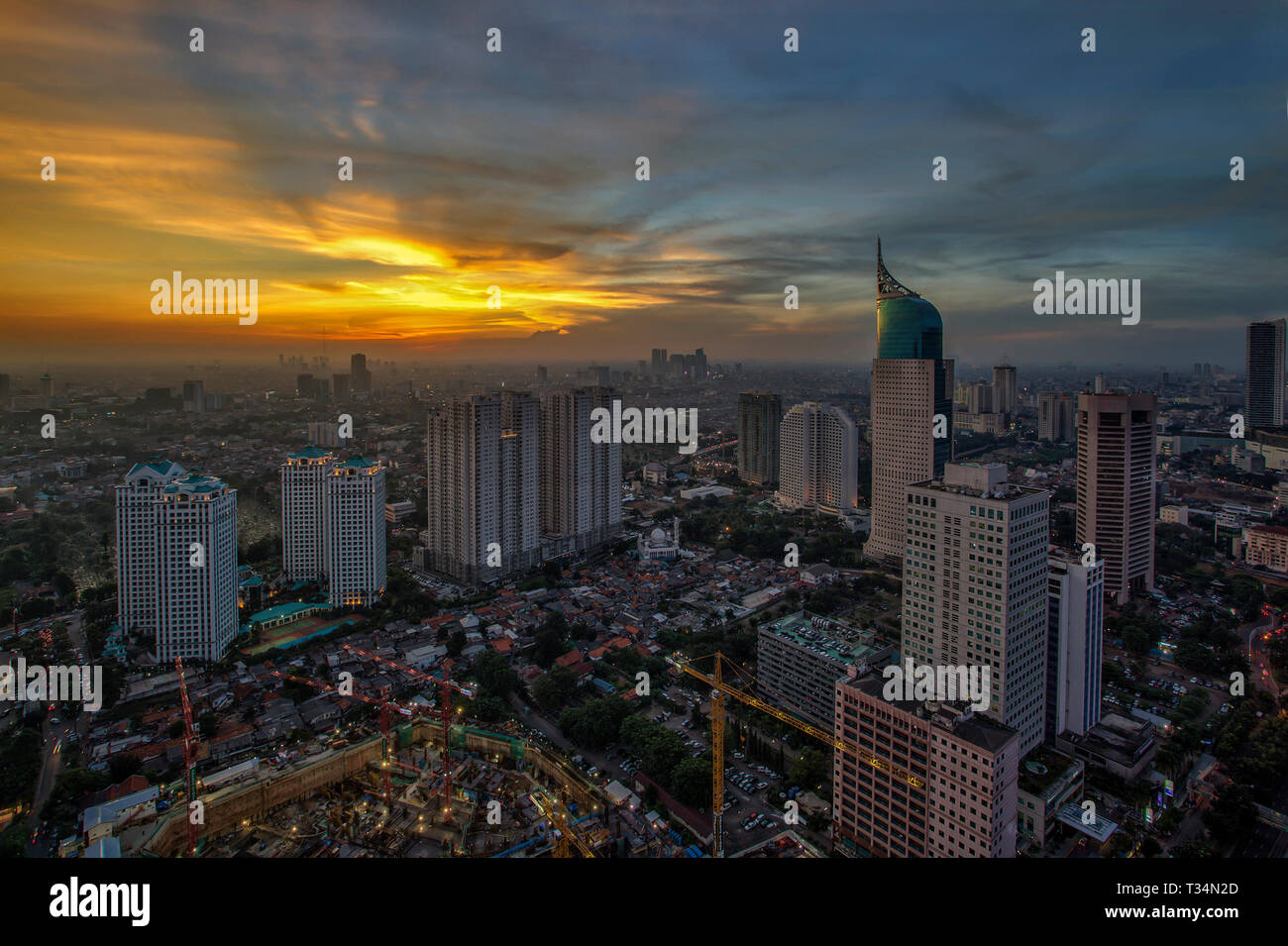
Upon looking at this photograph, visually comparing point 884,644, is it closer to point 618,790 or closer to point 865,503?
point 618,790

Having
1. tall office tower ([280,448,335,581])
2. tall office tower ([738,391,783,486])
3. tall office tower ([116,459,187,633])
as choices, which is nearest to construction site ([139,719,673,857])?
tall office tower ([116,459,187,633])

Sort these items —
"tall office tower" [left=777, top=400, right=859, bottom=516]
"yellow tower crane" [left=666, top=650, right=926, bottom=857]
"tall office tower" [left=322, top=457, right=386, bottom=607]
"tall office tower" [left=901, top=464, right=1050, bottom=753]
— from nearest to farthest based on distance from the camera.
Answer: "yellow tower crane" [left=666, top=650, right=926, bottom=857] < "tall office tower" [left=901, top=464, right=1050, bottom=753] < "tall office tower" [left=322, top=457, right=386, bottom=607] < "tall office tower" [left=777, top=400, right=859, bottom=516]

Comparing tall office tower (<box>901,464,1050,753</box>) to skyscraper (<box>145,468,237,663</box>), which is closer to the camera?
tall office tower (<box>901,464,1050,753</box>)

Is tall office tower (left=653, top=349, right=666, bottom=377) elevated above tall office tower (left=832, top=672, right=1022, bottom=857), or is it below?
above

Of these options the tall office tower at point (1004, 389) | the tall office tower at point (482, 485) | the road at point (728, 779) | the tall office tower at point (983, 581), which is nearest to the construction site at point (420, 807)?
the road at point (728, 779)

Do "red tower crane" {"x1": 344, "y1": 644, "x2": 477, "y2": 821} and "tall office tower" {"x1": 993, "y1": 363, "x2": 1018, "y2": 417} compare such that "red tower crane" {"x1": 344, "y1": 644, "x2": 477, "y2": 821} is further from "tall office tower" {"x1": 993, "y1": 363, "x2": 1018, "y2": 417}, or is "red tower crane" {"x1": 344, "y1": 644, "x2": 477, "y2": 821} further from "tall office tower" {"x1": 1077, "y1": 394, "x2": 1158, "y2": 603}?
"tall office tower" {"x1": 993, "y1": 363, "x2": 1018, "y2": 417}

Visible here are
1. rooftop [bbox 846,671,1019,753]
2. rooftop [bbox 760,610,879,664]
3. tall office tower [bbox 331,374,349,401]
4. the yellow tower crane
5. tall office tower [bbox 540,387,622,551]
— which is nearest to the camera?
rooftop [bbox 846,671,1019,753]

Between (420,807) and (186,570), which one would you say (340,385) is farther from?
(420,807)
